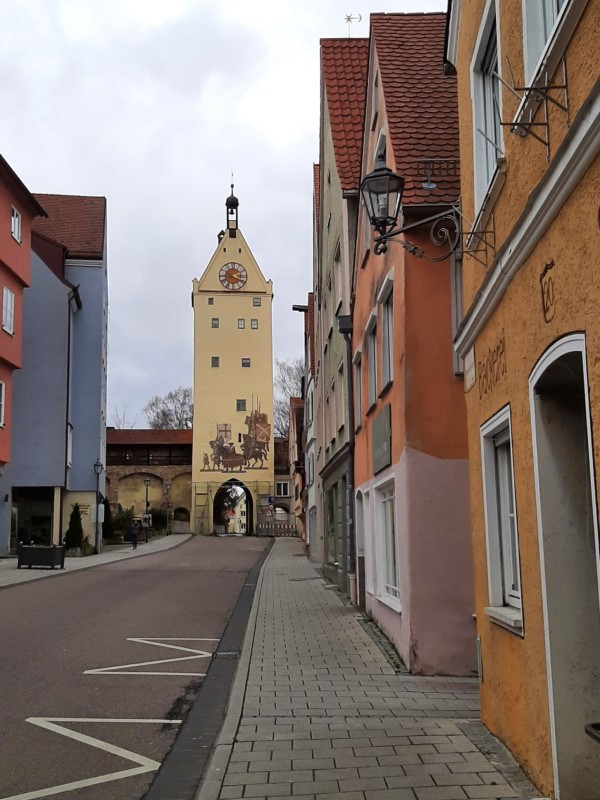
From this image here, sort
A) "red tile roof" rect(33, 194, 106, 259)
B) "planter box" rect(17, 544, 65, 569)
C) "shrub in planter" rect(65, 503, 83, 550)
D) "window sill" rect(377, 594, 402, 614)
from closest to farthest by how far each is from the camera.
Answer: "window sill" rect(377, 594, 402, 614), "planter box" rect(17, 544, 65, 569), "shrub in planter" rect(65, 503, 83, 550), "red tile roof" rect(33, 194, 106, 259)

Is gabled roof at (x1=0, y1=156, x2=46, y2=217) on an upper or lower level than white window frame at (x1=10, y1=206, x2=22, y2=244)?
upper

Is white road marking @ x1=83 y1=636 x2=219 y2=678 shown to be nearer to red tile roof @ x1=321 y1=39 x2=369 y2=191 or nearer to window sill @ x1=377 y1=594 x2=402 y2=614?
window sill @ x1=377 y1=594 x2=402 y2=614

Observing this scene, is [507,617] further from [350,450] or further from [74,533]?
[74,533]

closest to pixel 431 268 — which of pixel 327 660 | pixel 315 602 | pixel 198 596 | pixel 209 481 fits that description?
pixel 327 660

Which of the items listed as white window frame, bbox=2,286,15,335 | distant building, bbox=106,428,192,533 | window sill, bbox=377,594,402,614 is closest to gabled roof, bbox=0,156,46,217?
white window frame, bbox=2,286,15,335

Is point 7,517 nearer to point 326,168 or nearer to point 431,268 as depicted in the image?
point 326,168

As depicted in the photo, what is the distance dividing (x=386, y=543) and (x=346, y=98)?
10658 millimetres

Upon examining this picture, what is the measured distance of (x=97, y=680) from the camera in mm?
9000

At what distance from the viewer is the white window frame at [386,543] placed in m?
11.7

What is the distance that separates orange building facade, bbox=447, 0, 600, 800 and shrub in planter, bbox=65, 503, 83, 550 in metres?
30.4

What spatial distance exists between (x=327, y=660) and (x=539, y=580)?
18.3ft

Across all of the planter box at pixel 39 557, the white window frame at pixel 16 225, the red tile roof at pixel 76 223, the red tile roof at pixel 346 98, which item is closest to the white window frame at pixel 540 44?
the red tile roof at pixel 346 98

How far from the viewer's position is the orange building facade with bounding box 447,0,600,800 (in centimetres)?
410

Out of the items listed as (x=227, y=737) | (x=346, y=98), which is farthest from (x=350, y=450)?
(x=227, y=737)
